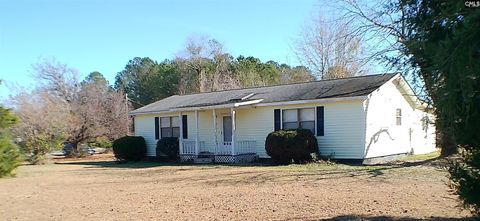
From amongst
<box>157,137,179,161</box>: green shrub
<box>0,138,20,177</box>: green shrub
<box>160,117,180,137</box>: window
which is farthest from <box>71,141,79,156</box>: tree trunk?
<box>0,138,20,177</box>: green shrub

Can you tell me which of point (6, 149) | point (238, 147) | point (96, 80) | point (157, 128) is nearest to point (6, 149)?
point (6, 149)

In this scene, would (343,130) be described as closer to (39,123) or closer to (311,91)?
(311,91)

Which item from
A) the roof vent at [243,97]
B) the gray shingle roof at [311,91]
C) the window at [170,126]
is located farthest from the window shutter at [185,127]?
the roof vent at [243,97]

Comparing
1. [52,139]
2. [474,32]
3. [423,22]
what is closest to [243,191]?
[423,22]

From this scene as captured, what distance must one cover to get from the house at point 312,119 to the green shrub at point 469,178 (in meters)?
10.1

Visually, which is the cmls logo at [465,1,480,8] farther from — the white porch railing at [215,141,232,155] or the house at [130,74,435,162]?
the white porch railing at [215,141,232,155]

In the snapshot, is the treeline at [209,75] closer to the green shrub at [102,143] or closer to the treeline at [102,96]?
the treeline at [102,96]

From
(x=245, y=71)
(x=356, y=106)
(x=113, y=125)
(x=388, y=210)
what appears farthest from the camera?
(x=245, y=71)

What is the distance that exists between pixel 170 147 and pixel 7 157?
8.57 metres

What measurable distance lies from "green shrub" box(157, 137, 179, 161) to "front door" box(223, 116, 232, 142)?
109 inches

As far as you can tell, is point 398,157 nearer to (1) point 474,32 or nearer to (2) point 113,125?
(1) point 474,32

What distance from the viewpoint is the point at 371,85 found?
1916cm

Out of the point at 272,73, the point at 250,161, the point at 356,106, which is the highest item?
the point at 272,73

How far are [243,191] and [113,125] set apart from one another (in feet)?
88.9
